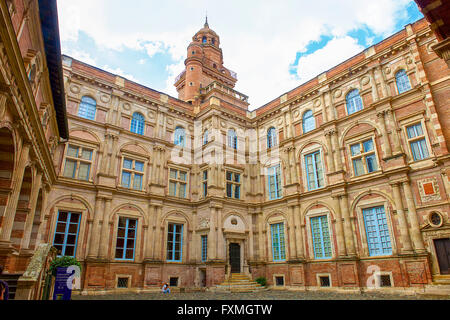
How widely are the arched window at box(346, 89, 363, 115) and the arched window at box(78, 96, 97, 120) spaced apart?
60.1ft

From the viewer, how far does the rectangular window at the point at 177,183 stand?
23453 mm

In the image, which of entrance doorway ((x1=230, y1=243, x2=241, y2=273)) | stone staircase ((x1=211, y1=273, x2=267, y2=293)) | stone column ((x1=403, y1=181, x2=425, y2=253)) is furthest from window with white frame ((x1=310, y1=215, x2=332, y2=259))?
entrance doorway ((x1=230, y1=243, x2=241, y2=273))

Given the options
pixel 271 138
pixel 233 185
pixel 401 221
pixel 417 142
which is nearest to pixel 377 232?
pixel 401 221

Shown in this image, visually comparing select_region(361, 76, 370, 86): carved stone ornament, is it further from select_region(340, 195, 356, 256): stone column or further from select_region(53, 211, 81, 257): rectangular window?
select_region(53, 211, 81, 257): rectangular window

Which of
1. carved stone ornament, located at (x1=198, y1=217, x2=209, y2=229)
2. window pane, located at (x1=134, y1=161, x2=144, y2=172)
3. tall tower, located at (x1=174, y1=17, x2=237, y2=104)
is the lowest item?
carved stone ornament, located at (x1=198, y1=217, x2=209, y2=229)

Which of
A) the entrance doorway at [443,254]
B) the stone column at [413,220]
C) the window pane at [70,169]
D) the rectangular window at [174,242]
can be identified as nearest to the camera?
the entrance doorway at [443,254]

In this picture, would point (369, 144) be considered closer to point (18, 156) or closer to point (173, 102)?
point (173, 102)

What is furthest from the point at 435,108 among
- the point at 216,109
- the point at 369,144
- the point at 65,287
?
the point at 65,287

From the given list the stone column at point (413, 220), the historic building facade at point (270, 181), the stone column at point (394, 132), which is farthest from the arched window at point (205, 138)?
the stone column at point (413, 220)

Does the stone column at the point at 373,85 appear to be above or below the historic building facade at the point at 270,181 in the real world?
above

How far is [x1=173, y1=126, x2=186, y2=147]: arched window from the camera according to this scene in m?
25.0

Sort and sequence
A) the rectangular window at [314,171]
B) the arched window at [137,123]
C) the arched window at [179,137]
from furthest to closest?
the arched window at [179,137], the arched window at [137,123], the rectangular window at [314,171]

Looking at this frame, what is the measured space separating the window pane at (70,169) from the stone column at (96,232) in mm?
2311

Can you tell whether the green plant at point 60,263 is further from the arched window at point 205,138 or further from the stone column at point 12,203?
the arched window at point 205,138
